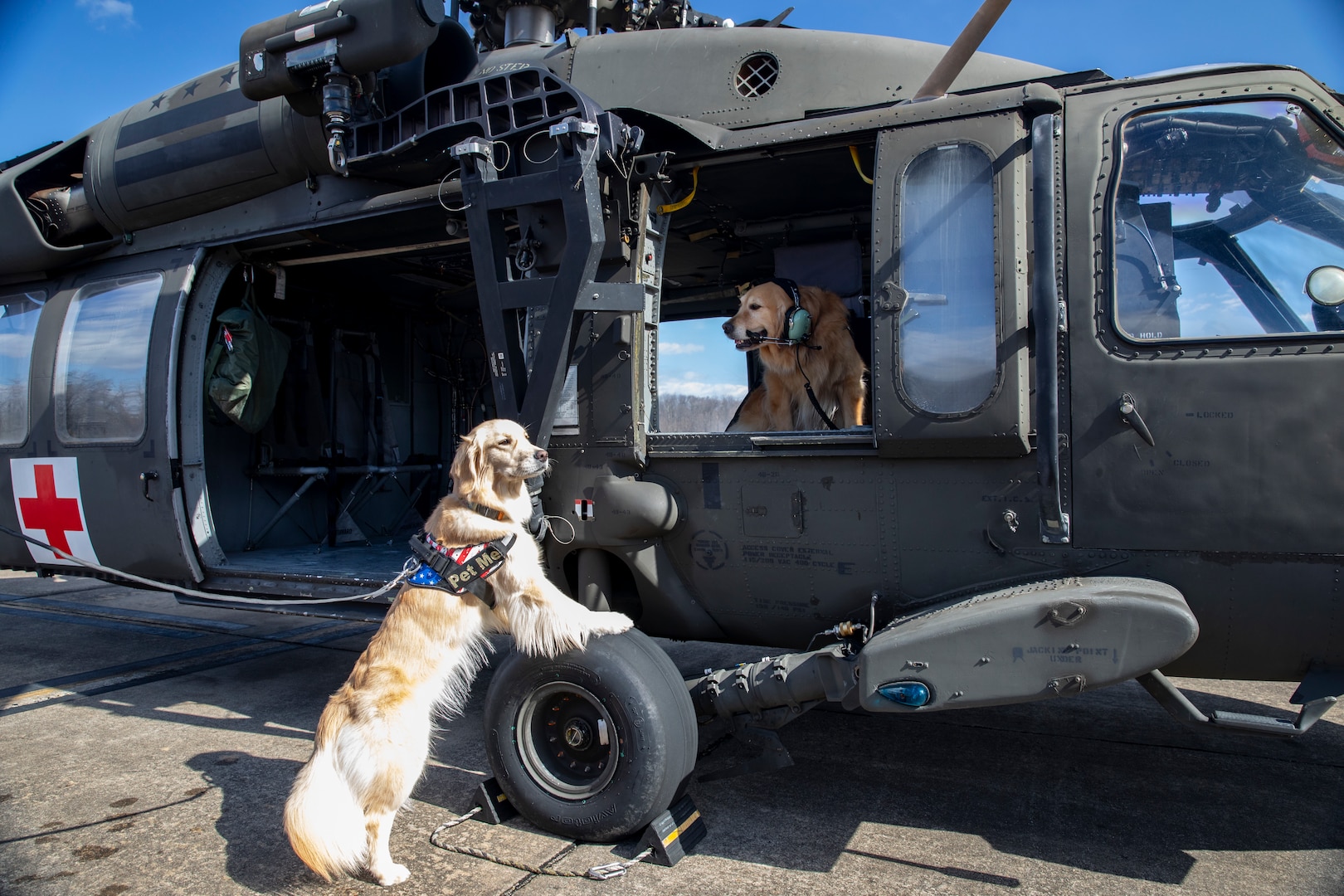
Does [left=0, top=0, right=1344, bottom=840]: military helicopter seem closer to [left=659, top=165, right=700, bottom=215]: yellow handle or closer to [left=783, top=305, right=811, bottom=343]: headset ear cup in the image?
[left=659, top=165, right=700, bottom=215]: yellow handle

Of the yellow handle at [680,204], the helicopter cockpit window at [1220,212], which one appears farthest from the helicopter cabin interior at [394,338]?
the helicopter cockpit window at [1220,212]

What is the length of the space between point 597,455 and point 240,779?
2.53 meters

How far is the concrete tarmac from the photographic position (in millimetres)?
3271

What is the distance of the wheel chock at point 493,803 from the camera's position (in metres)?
3.69

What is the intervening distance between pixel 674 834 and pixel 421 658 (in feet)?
4.18

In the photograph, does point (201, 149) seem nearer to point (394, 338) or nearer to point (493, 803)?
point (394, 338)

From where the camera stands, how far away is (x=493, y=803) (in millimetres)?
3691

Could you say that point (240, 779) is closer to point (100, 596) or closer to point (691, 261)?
point (691, 261)

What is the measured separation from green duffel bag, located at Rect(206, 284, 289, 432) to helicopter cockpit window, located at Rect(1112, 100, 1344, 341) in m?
5.69

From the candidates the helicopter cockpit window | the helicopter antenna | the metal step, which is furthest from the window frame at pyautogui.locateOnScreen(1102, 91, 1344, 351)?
the metal step

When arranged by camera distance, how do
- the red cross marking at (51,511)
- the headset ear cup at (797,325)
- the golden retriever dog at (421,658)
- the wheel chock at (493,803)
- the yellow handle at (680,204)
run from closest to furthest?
the golden retriever dog at (421,658) → the wheel chock at (493,803) → the yellow handle at (680,204) → the headset ear cup at (797,325) → the red cross marking at (51,511)

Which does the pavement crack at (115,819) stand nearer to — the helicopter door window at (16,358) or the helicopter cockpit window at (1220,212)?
the helicopter door window at (16,358)

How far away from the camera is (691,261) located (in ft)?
21.9

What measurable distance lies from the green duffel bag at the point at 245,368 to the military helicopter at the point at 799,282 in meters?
0.06
